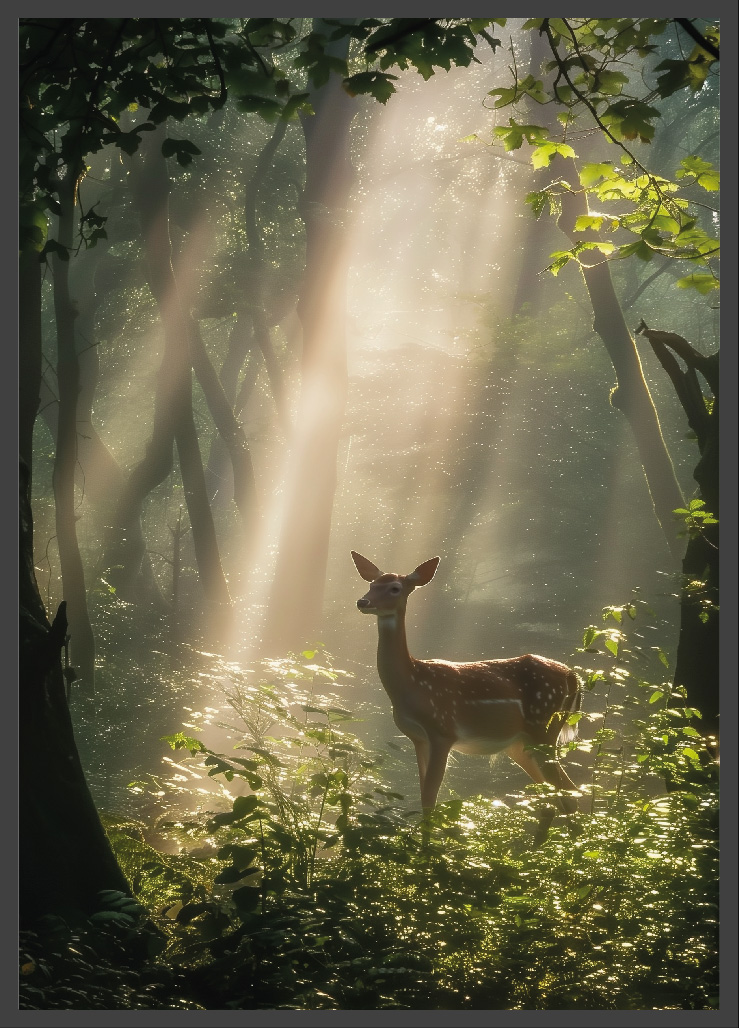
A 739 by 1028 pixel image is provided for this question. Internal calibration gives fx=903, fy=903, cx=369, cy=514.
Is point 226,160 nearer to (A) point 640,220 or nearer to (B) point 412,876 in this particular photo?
(A) point 640,220

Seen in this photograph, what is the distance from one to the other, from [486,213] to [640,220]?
18246mm

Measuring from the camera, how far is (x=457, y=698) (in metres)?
6.79

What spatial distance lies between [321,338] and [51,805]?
489 inches

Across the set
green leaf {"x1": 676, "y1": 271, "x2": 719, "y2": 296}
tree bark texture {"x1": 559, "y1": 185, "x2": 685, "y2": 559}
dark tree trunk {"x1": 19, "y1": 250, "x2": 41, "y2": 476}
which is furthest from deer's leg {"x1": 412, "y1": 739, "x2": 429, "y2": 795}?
tree bark texture {"x1": 559, "y1": 185, "x2": 685, "y2": 559}

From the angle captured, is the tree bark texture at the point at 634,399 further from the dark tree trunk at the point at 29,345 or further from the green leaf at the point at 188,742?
the green leaf at the point at 188,742

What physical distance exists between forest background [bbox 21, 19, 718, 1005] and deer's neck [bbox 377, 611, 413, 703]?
141 centimetres

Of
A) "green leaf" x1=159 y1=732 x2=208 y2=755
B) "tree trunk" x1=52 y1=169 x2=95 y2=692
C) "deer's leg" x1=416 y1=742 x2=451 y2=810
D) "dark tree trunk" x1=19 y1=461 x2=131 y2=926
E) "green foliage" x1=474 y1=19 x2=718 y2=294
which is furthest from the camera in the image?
"tree trunk" x1=52 y1=169 x2=95 y2=692

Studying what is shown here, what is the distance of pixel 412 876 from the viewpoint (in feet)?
14.0

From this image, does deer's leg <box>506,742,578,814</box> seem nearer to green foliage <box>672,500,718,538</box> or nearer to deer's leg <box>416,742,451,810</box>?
deer's leg <box>416,742,451,810</box>

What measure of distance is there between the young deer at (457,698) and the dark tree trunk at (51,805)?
7.96 feet

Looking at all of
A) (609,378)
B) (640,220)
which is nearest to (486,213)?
(609,378)

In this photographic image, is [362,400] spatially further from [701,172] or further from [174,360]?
[701,172]

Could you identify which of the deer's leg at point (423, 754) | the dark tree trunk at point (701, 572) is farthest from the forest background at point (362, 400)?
the deer's leg at point (423, 754)

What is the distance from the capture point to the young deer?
260 inches
